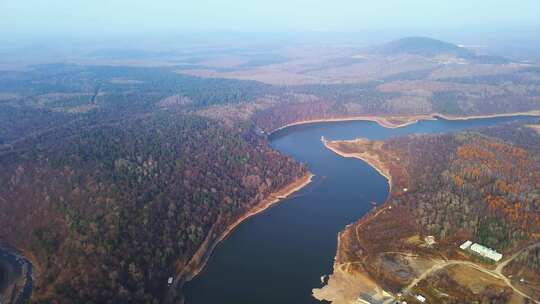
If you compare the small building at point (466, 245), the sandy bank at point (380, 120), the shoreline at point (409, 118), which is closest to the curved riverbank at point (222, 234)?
the small building at point (466, 245)

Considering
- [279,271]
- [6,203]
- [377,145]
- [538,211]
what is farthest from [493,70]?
[6,203]

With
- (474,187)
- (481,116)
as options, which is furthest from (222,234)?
(481,116)

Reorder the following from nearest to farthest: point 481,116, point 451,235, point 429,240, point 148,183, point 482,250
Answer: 1. point 482,250
2. point 429,240
3. point 451,235
4. point 148,183
5. point 481,116

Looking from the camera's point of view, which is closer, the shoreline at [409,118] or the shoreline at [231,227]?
the shoreline at [231,227]

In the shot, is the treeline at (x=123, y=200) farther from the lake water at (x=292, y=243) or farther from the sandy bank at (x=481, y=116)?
the sandy bank at (x=481, y=116)

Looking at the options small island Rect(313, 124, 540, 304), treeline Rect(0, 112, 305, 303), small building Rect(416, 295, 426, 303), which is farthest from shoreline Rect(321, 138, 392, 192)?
small building Rect(416, 295, 426, 303)

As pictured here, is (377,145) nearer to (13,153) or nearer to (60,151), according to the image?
(60,151)

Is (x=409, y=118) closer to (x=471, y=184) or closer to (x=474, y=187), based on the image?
(x=471, y=184)
